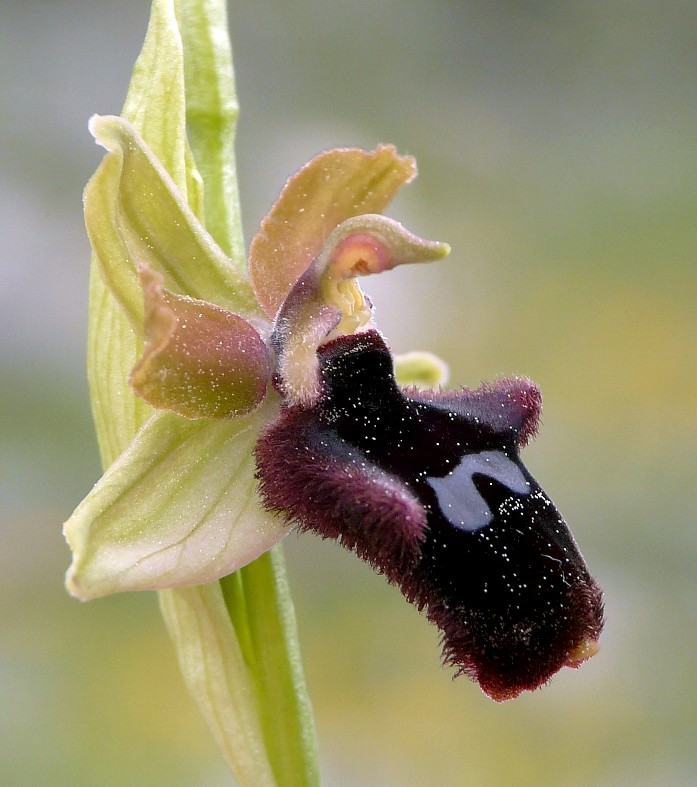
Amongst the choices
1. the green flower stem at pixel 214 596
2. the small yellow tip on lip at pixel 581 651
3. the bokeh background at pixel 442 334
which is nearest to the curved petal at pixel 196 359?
the green flower stem at pixel 214 596

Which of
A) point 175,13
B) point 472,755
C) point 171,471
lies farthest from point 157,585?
point 472,755

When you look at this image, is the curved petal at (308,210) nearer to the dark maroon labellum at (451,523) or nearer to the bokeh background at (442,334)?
the dark maroon labellum at (451,523)

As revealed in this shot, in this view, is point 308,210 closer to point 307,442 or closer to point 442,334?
point 307,442

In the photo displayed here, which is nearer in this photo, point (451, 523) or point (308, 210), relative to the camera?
point (451, 523)

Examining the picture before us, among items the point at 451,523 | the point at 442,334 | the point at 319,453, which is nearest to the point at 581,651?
the point at 451,523

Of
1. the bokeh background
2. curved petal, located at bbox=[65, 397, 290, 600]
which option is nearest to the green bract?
curved petal, located at bbox=[65, 397, 290, 600]

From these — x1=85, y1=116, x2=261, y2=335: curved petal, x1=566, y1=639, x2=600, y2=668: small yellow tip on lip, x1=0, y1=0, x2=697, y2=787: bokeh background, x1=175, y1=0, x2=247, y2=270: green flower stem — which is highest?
x1=0, y1=0, x2=697, y2=787: bokeh background

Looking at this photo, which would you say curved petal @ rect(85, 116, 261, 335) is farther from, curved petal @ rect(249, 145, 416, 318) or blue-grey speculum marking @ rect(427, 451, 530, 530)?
blue-grey speculum marking @ rect(427, 451, 530, 530)
